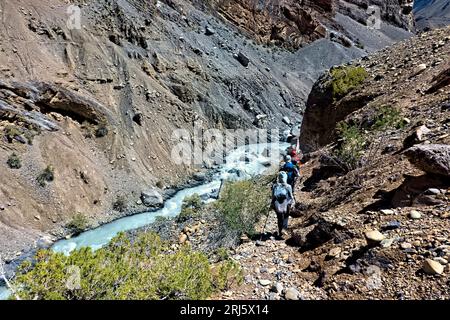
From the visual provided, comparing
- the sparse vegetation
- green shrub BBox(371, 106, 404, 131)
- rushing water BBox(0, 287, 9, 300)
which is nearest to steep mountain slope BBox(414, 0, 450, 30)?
the sparse vegetation

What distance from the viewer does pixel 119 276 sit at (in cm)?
444

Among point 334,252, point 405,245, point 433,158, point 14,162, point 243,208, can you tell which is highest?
point 433,158

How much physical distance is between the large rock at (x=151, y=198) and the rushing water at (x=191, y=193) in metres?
0.39

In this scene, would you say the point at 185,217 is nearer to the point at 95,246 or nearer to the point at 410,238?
the point at 95,246

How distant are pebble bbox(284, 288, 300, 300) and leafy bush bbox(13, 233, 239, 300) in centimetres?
78

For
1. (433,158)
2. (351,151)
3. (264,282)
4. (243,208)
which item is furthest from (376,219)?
(243,208)

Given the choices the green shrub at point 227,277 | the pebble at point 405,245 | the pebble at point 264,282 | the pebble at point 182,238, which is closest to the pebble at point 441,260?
the pebble at point 405,245

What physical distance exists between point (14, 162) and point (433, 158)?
1699cm

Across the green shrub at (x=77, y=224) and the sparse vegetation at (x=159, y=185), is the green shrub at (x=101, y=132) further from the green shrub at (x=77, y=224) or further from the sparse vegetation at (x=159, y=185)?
the green shrub at (x=77, y=224)

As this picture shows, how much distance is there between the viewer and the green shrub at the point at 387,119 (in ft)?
29.5

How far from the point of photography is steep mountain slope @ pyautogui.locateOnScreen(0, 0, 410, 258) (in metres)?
17.3

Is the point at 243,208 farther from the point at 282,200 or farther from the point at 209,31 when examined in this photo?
the point at 209,31

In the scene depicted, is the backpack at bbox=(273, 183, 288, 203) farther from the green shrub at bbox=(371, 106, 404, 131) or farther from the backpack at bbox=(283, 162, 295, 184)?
the green shrub at bbox=(371, 106, 404, 131)
